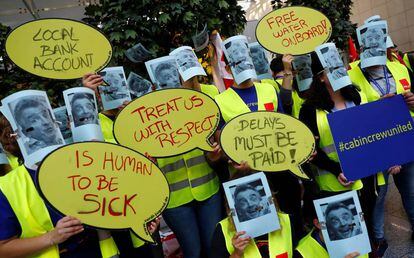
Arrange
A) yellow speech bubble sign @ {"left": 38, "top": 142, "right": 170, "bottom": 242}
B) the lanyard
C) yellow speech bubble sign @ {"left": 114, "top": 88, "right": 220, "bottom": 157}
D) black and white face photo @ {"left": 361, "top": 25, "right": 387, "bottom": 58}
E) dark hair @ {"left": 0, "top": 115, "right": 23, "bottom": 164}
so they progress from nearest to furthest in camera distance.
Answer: yellow speech bubble sign @ {"left": 38, "top": 142, "right": 170, "bottom": 242} < dark hair @ {"left": 0, "top": 115, "right": 23, "bottom": 164} < yellow speech bubble sign @ {"left": 114, "top": 88, "right": 220, "bottom": 157} < black and white face photo @ {"left": 361, "top": 25, "right": 387, "bottom": 58} < the lanyard

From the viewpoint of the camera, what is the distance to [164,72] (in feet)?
7.02

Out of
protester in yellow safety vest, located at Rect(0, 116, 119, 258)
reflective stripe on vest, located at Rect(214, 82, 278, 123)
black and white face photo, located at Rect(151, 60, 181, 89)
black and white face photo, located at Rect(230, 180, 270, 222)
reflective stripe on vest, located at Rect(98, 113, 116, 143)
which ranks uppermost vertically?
black and white face photo, located at Rect(151, 60, 181, 89)

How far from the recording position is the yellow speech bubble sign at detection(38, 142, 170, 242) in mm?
1342

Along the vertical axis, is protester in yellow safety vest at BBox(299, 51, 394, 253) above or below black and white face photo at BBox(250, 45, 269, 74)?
below

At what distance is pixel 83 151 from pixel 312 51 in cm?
173

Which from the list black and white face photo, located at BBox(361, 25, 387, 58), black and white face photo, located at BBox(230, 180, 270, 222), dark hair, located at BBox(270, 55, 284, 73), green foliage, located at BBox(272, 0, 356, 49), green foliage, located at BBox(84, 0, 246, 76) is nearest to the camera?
black and white face photo, located at BBox(230, 180, 270, 222)

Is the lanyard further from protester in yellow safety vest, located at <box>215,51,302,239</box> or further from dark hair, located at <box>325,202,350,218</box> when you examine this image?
dark hair, located at <box>325,202,350,218</box>

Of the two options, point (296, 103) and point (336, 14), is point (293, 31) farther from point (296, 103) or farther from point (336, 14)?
point (336, 14)

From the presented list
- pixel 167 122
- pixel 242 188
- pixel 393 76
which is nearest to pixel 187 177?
pixel 167 122

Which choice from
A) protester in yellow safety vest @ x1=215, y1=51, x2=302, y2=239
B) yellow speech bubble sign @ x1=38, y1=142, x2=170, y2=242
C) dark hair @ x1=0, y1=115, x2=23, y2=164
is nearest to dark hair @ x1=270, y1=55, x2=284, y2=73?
protester in yellow safety vest @ x1=215, y1=51, x2=302, y2=239

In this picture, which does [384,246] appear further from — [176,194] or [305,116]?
[176,194]

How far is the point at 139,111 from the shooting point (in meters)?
1.85

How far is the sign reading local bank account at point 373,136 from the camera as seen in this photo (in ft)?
7.17

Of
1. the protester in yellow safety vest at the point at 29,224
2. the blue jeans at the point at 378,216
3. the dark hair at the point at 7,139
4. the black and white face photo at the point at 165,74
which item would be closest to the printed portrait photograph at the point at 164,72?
the black and white face photo at the point at 165,74
